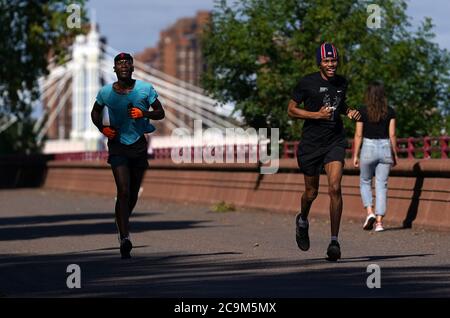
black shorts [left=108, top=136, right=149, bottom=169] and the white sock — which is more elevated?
black shorts [left=108, top=136, right=149, bottom=169]

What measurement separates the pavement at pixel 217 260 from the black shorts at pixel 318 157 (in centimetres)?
78

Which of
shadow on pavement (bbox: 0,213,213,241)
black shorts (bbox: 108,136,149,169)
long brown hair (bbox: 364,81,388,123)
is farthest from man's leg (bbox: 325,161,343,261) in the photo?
shadow on pavement (bbox: 0,213,213,241)

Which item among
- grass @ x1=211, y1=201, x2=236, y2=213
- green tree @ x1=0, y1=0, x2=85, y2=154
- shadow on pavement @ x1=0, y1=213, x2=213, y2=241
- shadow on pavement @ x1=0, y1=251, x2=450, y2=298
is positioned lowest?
shadow on pavement @ x1=0, y1=251, x2=450, y2=298

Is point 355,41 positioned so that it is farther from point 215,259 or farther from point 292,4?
point 215,259

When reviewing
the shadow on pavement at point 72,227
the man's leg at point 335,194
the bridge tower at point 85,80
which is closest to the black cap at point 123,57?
the man's leg at point 335,194

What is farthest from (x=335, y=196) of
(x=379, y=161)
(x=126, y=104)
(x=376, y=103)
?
(x=379, y=161)

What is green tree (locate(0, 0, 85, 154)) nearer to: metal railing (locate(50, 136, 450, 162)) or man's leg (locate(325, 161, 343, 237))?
metal railing (locate(50, 136, 450, 162))

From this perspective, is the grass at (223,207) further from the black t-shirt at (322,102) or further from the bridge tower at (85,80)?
the bridge tower at (85,80)

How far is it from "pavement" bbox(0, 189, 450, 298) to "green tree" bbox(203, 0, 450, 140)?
6.50 meters

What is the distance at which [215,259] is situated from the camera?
12.7 metres

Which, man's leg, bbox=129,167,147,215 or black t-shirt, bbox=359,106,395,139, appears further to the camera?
black t-shirt, bbox=359,106,395,139

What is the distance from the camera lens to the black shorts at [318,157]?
1244 cm

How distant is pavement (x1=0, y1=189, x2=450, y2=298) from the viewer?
31.9 ft

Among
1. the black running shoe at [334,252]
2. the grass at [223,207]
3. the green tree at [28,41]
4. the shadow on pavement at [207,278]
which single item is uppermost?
the green tree at [28,41]
